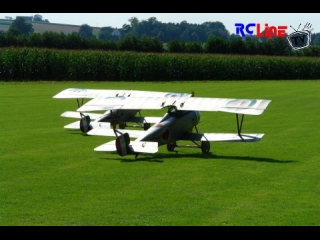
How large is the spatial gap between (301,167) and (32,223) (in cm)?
809

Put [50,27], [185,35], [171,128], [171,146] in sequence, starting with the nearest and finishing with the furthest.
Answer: [171,128], [171,146], [50,27], [185,35]

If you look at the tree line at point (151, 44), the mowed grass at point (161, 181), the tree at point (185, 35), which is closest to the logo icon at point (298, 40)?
the tree line at point (151, 44)

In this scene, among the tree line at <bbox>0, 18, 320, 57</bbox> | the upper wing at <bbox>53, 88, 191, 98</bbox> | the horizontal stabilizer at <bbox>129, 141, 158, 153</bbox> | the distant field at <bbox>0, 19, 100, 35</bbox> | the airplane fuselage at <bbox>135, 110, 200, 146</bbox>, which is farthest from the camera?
the distant field at <bbox>0, 19, 100, 35</bbox>

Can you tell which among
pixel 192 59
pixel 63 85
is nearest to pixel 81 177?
pixel 63 85

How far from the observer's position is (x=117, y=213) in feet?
40.5

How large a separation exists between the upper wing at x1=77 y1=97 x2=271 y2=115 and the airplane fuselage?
0.40 m

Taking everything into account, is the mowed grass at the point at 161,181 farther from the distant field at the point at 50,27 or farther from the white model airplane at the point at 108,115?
the distant field at the point at 50,27

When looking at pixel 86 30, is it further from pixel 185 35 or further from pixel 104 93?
pixel 104 93

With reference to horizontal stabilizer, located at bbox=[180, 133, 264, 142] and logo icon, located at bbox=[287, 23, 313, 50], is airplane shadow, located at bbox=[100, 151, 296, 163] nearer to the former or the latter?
horizontal stabilizer, located at bbox=[180, 133, 264, 142]

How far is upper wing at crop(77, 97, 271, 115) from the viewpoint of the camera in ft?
61.0

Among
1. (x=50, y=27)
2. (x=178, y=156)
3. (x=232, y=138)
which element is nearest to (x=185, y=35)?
(x=50, y=27)

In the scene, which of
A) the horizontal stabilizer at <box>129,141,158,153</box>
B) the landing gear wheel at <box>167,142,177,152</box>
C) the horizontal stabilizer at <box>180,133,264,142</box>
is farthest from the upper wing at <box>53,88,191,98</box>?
the horizontal stabilizer at <box>129,141,158,153</box>

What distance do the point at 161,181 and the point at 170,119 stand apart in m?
4.24

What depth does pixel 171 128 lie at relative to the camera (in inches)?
766
